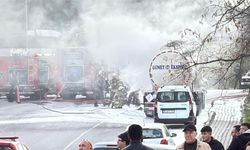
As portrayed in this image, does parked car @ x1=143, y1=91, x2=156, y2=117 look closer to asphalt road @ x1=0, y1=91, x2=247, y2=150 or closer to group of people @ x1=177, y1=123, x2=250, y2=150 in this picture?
asphalt road @ x1=0, y1=91, x2=247, y2=150

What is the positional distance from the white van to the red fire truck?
558 inches

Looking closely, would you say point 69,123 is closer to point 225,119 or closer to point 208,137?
point 225,119

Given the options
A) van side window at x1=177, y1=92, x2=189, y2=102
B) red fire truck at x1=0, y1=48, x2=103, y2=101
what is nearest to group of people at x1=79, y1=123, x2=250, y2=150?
van side window at x1=177, y1=92, x2=189, y2=102

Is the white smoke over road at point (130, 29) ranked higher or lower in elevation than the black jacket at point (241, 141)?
higher

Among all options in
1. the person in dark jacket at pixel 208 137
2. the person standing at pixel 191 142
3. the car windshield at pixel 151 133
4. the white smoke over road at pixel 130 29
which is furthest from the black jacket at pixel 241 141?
the white smoke over road at pixel 130 29

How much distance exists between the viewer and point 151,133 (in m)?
19.8

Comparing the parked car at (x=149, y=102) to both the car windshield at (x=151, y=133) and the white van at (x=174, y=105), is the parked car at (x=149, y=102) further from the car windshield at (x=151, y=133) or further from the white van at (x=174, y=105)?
the car windshield at (x=151, y=133)

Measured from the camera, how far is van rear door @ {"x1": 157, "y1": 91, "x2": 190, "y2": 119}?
3198cm

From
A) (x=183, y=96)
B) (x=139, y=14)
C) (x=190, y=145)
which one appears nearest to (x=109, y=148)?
(x=190, y=145)

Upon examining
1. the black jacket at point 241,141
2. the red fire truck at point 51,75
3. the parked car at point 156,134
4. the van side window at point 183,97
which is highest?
the red fire truck at point 51,75

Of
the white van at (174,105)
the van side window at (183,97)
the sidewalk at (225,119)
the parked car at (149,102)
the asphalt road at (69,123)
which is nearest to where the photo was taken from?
the sidewalk at (225,119)

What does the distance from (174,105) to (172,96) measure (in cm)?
43

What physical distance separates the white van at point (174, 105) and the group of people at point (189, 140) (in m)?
19.6

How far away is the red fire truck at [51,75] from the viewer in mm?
47250
